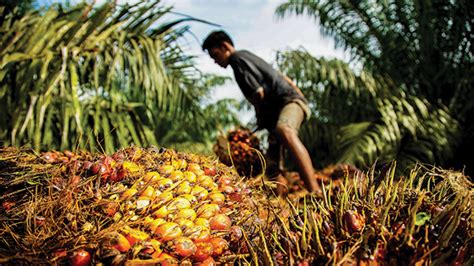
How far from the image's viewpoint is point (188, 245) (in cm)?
108

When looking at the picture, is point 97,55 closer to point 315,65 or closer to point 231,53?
point 231,53

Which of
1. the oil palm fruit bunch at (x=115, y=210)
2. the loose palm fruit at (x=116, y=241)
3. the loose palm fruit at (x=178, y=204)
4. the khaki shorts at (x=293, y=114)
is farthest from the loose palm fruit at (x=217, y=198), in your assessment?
the khaki shorts at (x=293, y=114)

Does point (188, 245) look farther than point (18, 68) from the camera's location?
No

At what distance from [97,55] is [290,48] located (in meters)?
3.02

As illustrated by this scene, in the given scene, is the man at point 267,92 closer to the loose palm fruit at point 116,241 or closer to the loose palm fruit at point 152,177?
the loose palm fruit at point 152,177

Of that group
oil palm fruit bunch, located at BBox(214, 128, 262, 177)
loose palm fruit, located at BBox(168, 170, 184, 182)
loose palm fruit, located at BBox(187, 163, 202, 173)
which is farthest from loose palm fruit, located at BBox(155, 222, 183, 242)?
oil palm fruit bunch, located at BBox(214, 128, 262, 177)

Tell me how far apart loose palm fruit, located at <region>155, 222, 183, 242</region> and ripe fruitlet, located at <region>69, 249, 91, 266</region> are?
0.17 meters

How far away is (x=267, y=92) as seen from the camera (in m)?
3.37

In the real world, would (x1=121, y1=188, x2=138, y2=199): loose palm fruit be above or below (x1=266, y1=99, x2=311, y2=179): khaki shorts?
above

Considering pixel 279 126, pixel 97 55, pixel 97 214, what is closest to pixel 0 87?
pixel 97 55

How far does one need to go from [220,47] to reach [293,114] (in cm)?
80

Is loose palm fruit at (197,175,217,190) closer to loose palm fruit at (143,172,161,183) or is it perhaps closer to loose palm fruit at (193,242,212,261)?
loose palm fruit at (143,172,161,183)

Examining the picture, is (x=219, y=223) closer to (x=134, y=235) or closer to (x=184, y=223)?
(x=184, y=223)

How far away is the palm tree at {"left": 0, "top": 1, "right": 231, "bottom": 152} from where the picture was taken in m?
3.00
